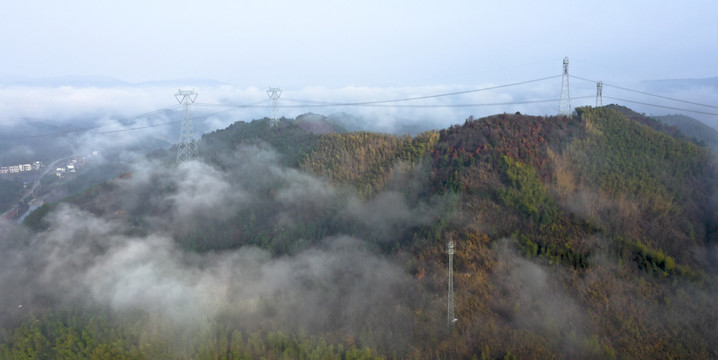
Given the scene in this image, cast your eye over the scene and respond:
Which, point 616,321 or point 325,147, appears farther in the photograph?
point 325,147

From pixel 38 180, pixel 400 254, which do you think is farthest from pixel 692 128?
pixel 38 180

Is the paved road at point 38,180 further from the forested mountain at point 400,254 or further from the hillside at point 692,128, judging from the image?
the hillside at point 692,128

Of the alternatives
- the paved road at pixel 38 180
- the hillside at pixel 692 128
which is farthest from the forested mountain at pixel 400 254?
the hillside at pixel 692 128

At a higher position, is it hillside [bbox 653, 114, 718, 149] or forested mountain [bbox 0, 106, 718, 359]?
hillside [bbox 653, 114, 718, 149]

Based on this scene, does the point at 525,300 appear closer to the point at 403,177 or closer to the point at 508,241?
the point at 508,241

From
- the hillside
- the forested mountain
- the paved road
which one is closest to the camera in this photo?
the forested mountain

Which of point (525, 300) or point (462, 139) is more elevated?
point (462, 139)

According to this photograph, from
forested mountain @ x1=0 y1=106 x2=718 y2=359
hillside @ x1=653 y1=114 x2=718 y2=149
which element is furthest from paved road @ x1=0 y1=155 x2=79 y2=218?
hillside @ x1=653 y1=114 x2=718 y2=149

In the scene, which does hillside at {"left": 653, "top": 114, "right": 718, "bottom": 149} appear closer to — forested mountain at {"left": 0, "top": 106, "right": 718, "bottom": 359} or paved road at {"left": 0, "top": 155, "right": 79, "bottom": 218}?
forested mountain at {"left": 0, "top": 106, "right": 718, "bottom": 359}

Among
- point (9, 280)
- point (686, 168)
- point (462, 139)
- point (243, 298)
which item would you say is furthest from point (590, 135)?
point (9, 280)
